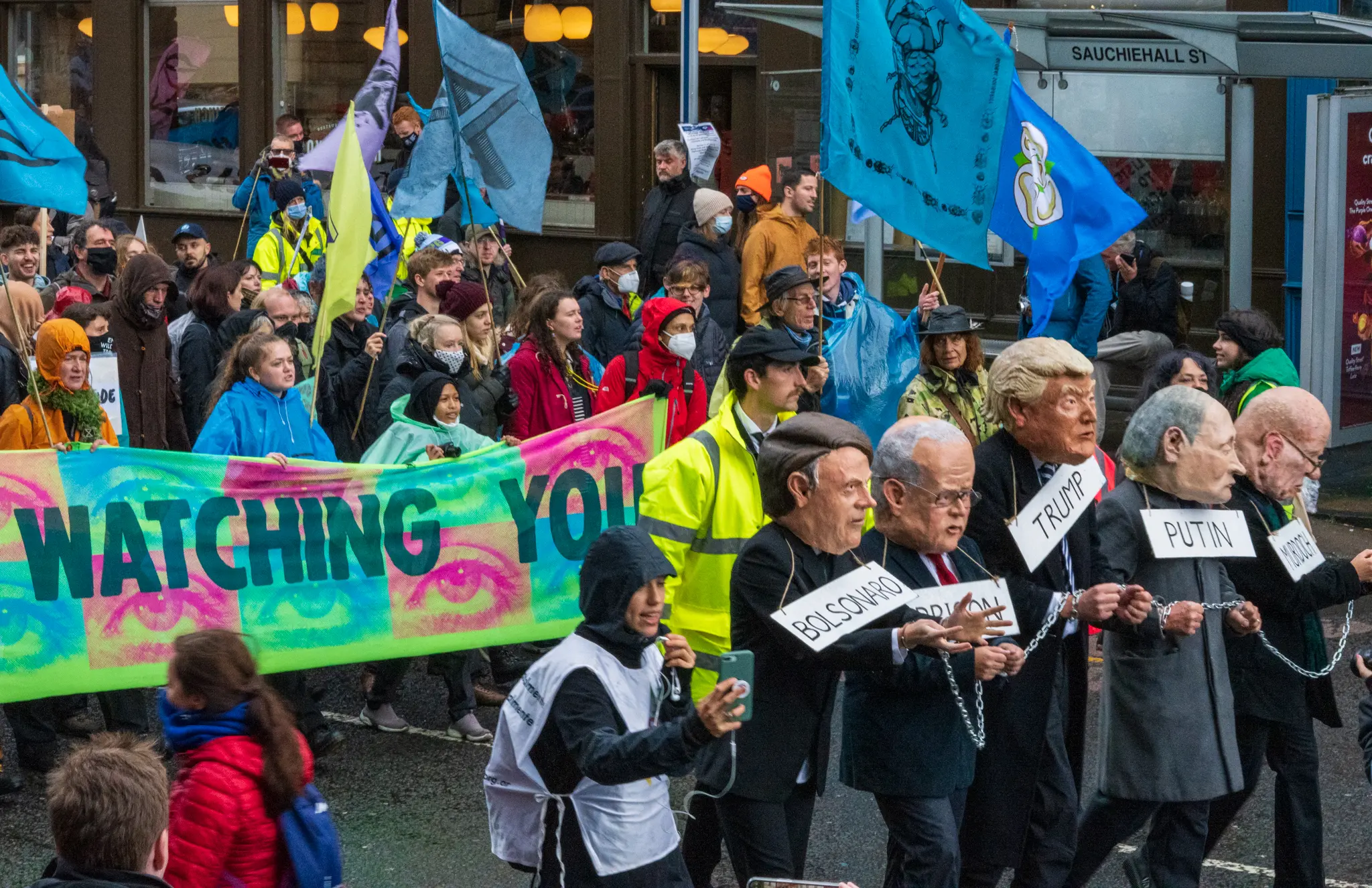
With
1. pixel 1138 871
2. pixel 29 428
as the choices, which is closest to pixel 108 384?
pixel 29 428

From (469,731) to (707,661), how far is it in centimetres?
238

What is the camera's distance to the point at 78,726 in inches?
306

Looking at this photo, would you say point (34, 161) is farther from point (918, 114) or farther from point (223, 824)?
point (223, 824)

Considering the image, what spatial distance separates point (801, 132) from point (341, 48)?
838cm

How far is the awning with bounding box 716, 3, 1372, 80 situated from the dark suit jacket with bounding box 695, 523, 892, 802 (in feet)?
22.2

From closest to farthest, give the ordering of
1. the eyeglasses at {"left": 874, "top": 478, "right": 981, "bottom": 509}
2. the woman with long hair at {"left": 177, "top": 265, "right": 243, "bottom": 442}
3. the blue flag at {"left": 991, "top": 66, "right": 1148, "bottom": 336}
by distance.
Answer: the eyeglasses at {"left": 874, "top": 478, "right": 981, "bottom": 509} → the blue flag at {"left": 991, "top": 66, "right": 1148, "bottom": 336} → the woman with long hair at {"left": 177, "top": 265, "right": 243, "bottom": 442}

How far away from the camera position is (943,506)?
496cm

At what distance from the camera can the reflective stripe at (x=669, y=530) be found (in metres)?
5.60

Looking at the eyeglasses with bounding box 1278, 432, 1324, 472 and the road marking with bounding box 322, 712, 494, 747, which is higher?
the eyeglasses with bounding box 1278, 432, 1324, 472

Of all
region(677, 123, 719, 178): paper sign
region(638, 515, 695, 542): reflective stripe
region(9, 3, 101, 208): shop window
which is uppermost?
region(9, 3, 101, 208): shop window

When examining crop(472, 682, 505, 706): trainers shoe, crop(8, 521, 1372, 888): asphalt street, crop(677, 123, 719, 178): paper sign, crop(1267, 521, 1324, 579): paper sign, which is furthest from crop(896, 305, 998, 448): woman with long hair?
crop(677, 123, 719, 178): paper sign

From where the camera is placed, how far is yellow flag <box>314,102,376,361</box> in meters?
8.02

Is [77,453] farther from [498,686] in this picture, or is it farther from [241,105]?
[241,105]

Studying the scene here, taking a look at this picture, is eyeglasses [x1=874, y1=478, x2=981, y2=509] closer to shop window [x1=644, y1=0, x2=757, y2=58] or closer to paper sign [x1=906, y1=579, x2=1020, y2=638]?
paper sign [x1=906, y1=579, x2=1020, y2=638]
